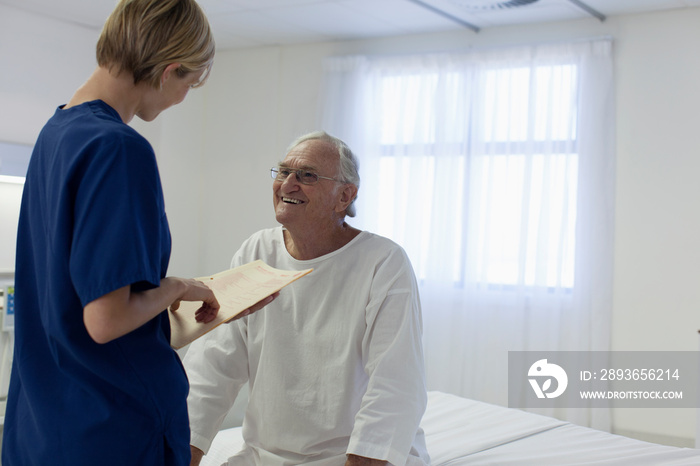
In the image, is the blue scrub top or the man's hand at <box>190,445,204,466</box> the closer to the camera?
the blue scrub top

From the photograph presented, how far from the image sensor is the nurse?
0.89 metres

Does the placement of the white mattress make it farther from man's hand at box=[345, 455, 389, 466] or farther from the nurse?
the nurse

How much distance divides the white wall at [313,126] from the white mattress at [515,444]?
5.62 feet

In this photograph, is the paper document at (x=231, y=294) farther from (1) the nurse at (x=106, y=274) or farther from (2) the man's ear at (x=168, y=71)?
(2) the man's ear at (x=168, y=71)

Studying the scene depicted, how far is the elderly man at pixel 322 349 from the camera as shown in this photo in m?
1.59

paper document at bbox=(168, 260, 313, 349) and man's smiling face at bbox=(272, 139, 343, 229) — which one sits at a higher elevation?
man's smiling face at bbox=(272, 139, 343, 229)

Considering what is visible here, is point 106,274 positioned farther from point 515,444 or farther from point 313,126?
point 313,126

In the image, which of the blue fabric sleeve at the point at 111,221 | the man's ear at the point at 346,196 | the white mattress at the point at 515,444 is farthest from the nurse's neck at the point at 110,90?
the white mattress at the point at 515,444

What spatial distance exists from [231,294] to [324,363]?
49 centimetres

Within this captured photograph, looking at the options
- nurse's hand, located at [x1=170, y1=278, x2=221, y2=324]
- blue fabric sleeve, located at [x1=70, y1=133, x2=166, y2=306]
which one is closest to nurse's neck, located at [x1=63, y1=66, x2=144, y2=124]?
blue fabric sleeve, located at [x1=70, y1=133, x2=166, y2=306]

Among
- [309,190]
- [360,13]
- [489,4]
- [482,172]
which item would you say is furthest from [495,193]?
[309,190]

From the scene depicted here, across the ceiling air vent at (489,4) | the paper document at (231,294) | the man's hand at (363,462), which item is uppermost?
the ceiling air vent at (489,4)

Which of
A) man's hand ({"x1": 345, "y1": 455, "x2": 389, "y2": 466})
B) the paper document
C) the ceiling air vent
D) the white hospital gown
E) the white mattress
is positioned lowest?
the white mattress

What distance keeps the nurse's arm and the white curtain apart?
3429 mm
